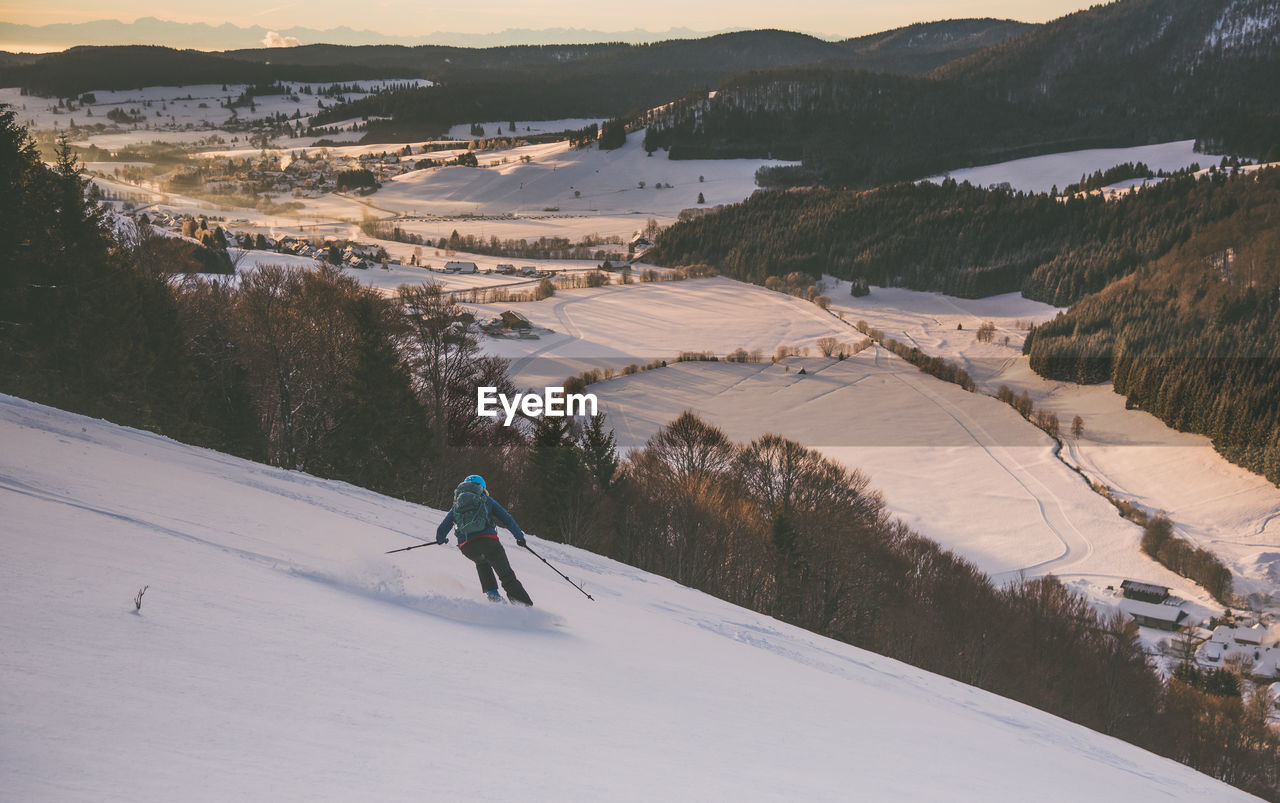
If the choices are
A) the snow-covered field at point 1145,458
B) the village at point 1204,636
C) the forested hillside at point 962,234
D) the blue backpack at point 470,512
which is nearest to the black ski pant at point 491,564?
the blue backpack at point 470,512

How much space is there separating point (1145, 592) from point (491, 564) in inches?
1419

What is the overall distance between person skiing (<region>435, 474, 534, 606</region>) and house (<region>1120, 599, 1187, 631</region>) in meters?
34.0

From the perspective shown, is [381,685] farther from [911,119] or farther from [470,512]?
[911,119]

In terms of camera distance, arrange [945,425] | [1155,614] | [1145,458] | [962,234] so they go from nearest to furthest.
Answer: [1155,614]
[1145,458]
[945,425]
[962,234]

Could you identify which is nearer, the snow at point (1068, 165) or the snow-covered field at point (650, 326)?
the snow-covered field at point (650, 326)

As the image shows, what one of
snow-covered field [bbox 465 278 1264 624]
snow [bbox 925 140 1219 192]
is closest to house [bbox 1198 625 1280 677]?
snow-covered field [bbox 465 278 1264 624]

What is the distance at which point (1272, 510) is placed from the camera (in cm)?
4547

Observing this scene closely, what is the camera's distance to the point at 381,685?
6.44 meters

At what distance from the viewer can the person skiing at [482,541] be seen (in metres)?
10.4

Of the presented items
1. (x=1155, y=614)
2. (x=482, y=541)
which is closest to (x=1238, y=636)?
(x=1155, y=614)

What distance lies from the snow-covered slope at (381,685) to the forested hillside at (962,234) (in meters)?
95.8

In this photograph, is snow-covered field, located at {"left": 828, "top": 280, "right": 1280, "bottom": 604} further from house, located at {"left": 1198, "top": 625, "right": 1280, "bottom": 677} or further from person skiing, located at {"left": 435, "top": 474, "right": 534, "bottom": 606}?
person skiing, located at {"left": 435, "top": 474, "right": 534, "bottom": 606}

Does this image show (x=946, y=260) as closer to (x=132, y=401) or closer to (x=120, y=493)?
(x=132, y=401)

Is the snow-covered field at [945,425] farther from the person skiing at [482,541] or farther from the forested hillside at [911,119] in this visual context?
the forested hillside at [911,119]
